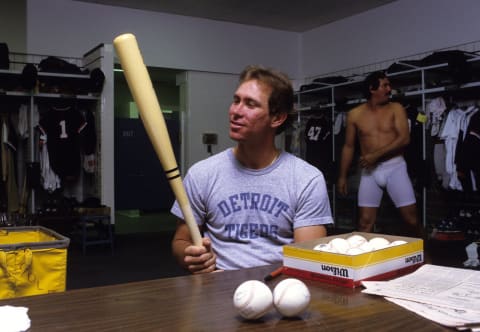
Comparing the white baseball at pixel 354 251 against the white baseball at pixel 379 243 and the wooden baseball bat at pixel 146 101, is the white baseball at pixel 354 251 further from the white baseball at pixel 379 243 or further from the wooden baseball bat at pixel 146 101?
the wooden baseball bat at pixel 146 101

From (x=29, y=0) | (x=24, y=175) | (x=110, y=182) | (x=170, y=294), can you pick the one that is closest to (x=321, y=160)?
(x=110, y=182)

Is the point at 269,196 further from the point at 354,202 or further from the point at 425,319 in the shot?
the point at 354,202

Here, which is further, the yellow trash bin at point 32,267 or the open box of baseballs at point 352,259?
the yellow trash bin at point 32,267

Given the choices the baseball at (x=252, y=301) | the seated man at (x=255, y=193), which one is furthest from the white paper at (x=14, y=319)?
the seated man at (x=255, y=193)

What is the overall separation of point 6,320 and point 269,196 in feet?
3.11

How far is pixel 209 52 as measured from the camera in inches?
287

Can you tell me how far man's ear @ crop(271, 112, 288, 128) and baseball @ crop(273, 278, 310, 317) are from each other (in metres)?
0.93

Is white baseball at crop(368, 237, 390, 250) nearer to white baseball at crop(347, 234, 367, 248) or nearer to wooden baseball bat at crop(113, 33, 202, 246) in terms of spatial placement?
white baseball at crop(347, 234, 367, 248)

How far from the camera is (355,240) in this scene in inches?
48.2

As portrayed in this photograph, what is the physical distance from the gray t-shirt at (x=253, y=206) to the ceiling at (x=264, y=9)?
5.26 m

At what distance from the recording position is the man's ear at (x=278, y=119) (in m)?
1.72

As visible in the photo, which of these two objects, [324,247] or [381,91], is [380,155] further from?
[324,247]

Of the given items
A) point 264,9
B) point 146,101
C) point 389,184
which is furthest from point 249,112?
point 264,9

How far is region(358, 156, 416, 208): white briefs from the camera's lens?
14.0 ft
